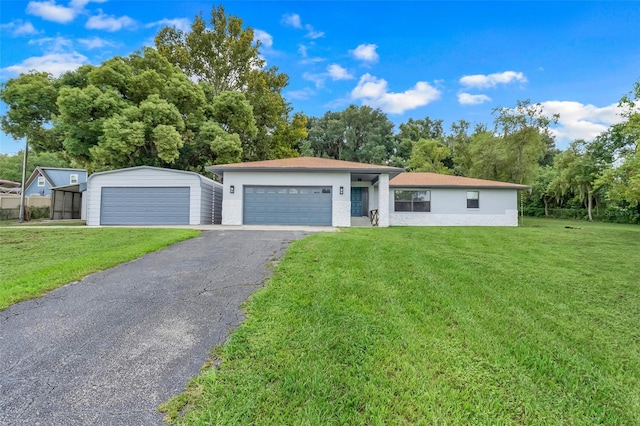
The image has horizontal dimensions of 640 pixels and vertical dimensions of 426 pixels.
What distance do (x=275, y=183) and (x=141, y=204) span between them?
237 inches

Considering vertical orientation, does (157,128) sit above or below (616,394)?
above

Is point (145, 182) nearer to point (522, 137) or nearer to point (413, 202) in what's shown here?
point (413, 202)

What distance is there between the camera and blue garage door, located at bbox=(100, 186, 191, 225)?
14.1 meters

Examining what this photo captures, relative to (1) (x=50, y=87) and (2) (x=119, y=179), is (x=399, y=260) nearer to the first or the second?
(2) (x=119, y=179)

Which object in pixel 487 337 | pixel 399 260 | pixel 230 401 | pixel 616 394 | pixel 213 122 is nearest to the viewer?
pixel 230 401

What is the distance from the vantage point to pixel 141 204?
46.4 feet

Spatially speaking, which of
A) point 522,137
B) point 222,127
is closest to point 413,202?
point 522,137

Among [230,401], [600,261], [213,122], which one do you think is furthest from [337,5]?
[230,401]

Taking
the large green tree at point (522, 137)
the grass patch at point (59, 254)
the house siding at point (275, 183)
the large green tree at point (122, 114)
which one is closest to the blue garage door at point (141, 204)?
the house siding at point (275, 183)

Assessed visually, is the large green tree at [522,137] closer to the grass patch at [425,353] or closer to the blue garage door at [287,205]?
the blue garage door at [287,205]

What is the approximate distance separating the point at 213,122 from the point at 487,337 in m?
18.8

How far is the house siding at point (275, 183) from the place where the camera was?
45.9ft

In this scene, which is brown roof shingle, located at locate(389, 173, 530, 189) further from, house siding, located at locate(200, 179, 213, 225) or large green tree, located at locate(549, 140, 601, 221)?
large green tree, located at locate(549, 140, 601, 221)

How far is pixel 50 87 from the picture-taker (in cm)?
1622
